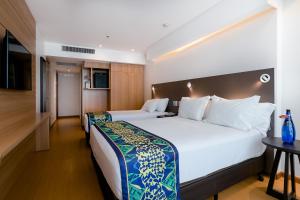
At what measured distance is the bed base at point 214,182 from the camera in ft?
4.57

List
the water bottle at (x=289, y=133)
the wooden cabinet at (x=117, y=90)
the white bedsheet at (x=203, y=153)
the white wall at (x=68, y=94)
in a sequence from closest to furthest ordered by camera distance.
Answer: the white bedsheet at (x=203, y=153)
the water bottle at (x=289, y=133)
the wooden cabinet at (x=117, y=90)
the white wall at (x=68, y=94)

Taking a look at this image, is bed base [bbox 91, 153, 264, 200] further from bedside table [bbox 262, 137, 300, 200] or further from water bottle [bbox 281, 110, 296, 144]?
water bottle [bbox 281, 110, 296, 144]

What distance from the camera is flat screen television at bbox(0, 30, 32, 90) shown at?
1.62 metres

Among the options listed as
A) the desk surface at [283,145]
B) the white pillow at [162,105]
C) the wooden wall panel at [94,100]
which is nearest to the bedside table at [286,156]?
the desk surface at [283,145]

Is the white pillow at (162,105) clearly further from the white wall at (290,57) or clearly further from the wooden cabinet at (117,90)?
the white wall at (290,57)

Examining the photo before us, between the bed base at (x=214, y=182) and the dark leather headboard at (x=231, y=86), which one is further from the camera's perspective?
the dark leather headboard at (x=231, y=86)

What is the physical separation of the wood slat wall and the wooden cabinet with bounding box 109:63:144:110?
8.26ft

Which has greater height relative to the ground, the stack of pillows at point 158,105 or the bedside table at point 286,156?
the stack of pillows at point 158,105

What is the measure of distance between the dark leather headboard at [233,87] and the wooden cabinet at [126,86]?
6.41 ft

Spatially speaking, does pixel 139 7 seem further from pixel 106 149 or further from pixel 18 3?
pixel 106 149

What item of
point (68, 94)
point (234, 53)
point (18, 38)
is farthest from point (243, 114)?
point (68, 94)

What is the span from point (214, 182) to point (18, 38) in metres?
3.01

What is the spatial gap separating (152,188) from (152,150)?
0.28 meters

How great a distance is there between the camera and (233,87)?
8.30ft
